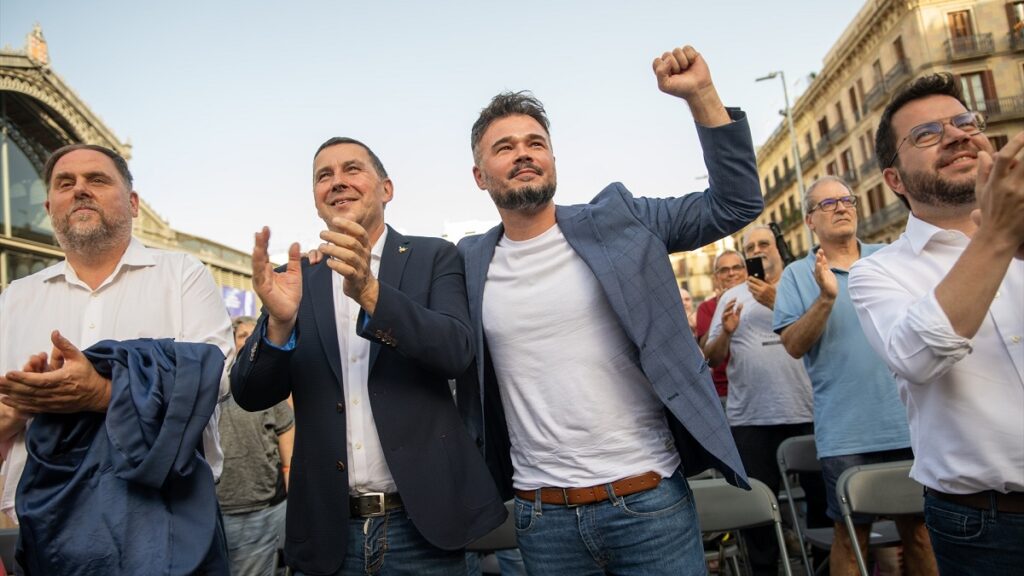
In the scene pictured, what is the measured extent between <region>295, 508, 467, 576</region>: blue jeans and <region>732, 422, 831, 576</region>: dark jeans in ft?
9.16

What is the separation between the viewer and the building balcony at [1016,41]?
29.3m

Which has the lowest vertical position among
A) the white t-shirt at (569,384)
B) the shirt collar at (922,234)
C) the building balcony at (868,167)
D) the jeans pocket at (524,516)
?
the jeans pocket at (524,516)

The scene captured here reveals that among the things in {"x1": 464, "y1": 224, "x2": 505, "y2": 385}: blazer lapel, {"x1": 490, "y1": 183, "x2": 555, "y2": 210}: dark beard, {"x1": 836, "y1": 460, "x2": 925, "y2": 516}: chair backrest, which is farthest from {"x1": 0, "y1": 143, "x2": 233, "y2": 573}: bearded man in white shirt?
{"x1": 836, "y1": 460, "x2": 925, "y2": 516}: chair backrest

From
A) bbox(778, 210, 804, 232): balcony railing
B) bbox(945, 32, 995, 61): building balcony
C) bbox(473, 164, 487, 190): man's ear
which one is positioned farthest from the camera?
bbox(778, 210, 804, 232): balcony railing

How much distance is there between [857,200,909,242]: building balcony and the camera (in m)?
32.8

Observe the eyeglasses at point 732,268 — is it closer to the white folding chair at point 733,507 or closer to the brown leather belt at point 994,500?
the white folding chair at point 733,507

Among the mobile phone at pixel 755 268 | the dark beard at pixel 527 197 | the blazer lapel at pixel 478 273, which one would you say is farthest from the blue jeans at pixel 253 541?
the mobile phone at pixel 755 268

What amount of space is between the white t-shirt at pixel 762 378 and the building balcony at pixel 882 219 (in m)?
32.1

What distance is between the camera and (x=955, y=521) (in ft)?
6.19

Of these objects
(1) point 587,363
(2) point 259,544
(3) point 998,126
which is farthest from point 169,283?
(3) point 998,126

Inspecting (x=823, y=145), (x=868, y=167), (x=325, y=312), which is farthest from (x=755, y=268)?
(x=823, y=145)

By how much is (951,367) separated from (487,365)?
1.40 metres

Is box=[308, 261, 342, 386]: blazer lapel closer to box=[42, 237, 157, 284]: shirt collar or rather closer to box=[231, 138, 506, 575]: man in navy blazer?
box=[231, 138, 506, 575]: man in navy blazer

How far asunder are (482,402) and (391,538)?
20.3 inches
